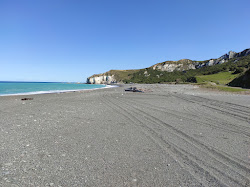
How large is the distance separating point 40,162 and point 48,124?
4522 millimetres

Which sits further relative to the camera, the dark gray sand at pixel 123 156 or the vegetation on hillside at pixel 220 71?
the vegetation on hillside at pixel 220 71

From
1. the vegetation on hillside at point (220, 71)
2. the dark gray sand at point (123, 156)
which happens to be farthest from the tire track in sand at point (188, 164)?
the vegetation on hillside at point (220, 71)

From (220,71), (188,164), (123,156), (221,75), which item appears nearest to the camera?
(188,164)

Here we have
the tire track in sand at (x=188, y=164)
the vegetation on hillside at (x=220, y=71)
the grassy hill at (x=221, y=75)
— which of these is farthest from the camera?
the vegetation on hillside at (x=220, y=71)

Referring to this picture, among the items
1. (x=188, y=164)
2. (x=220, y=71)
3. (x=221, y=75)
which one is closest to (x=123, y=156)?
(x=188, y=164)

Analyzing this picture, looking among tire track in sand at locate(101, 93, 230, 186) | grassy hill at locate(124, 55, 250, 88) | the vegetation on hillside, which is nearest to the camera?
tire track in sand at locate(101, 93, 230, 186)

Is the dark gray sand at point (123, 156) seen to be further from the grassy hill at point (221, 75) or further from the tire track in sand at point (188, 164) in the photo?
the grassy hill at point (221, 75)

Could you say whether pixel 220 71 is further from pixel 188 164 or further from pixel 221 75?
pixel 188 164

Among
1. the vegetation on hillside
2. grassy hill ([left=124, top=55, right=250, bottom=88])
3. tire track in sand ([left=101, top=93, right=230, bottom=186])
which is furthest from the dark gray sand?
the vegetation on hillside

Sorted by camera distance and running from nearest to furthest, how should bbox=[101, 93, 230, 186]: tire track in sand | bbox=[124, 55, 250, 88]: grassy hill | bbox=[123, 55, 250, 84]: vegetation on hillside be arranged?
1. bbox=[101, 93, 230, 186]: tire track in sand
2. bbox=[124, 55, 250, 88]: grassy hill
3. bbox=[123, 55, 250, 84]: vegetation on hillside

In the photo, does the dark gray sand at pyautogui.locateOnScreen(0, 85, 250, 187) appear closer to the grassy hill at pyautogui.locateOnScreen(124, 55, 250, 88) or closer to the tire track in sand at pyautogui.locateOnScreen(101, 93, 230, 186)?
the tire track in sand at pyautogui.locateOnScreen(101, 93, 230, 186)

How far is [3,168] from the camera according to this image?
4.05m

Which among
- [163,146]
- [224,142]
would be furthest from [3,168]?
[224,142]

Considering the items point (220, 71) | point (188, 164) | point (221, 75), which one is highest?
point (220, 71)
